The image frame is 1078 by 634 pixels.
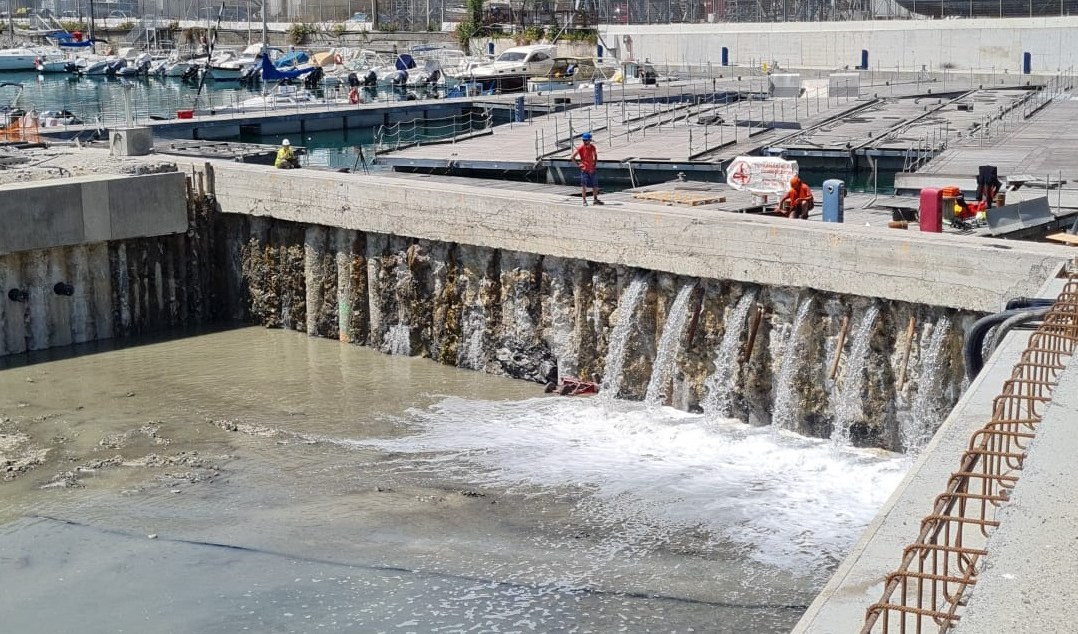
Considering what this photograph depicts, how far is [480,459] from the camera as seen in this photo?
18781 mm

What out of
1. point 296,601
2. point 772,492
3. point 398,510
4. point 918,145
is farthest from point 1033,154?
point 296,601

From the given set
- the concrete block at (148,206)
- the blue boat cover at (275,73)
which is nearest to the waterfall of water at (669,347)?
the concrete block at (148,206)

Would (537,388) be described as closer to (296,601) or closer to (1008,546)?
(296,601)

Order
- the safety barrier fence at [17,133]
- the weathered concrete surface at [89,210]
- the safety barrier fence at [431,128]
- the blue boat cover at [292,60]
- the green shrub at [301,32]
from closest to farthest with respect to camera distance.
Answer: the weathered concrete surface at [89,210] → the safety barrier fence at [17,133] → the safety barrier fence at [431,128] → the blue boat cover at [292,60] → the green shrub at [301,32]

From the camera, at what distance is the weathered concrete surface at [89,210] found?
24938mm

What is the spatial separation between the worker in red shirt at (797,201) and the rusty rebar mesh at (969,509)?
31.2ft

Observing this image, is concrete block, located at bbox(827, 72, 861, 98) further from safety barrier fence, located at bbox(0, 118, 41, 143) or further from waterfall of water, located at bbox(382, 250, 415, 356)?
waterfall of water, located at bbox(382, 250, 415, 356)

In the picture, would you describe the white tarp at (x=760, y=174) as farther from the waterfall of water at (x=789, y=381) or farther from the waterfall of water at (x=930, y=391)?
the waterfall of water at (x=930, y=391)

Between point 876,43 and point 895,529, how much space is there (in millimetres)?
63782

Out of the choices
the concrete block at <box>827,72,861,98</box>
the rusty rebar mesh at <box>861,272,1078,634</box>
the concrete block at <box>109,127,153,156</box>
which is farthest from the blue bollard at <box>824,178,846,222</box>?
the concrete block at <box>827,72,861,98</box>

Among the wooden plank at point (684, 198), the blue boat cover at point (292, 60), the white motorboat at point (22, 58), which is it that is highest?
the white motorboat at point (22, 58)

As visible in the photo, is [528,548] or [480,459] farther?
[480,459]

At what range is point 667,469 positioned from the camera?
18.3 m

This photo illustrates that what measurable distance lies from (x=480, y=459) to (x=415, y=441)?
1473mm
